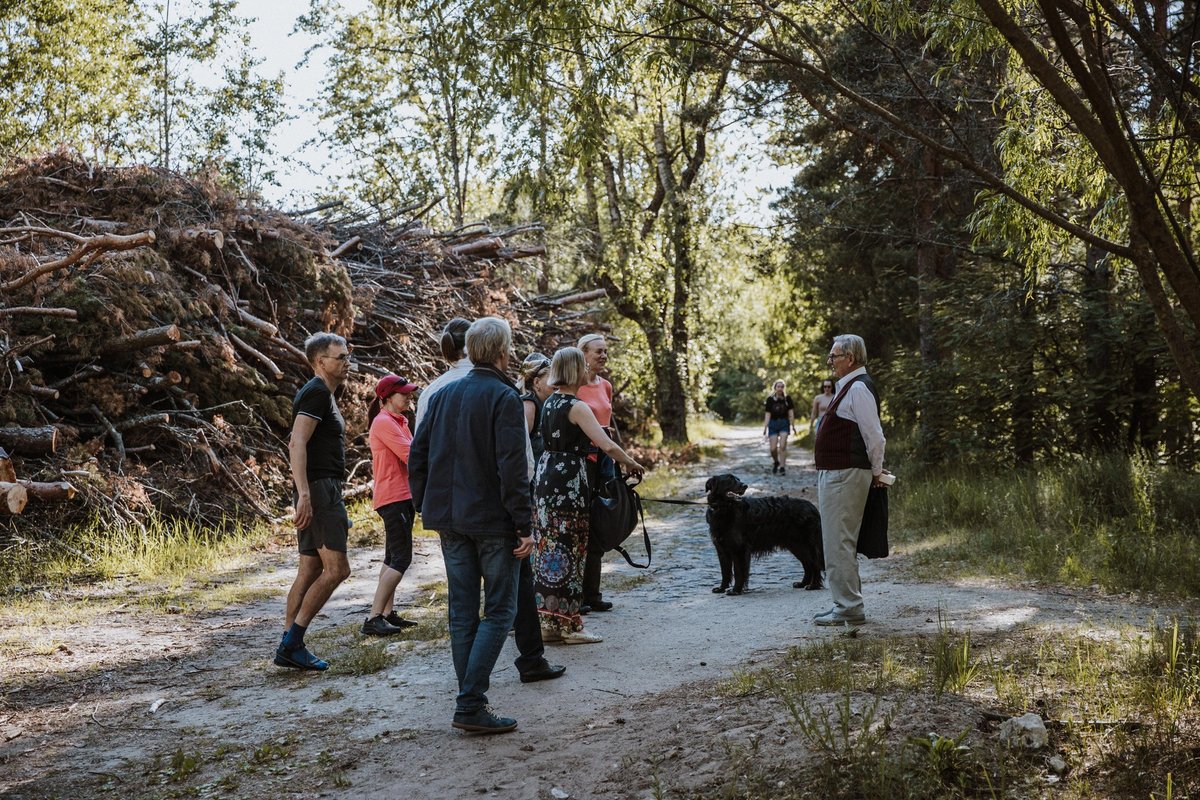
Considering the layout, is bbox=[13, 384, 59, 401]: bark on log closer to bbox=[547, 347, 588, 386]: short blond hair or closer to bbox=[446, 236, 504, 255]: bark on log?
bbox=[547, 347, 588, 386]: short blond hair

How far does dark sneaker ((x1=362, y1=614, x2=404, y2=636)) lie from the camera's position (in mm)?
7281

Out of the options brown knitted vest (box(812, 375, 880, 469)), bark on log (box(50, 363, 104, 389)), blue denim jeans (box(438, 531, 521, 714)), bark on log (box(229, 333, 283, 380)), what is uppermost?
bark on log (box(229, 333, 283, 380))

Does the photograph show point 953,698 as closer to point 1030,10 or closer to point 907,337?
point 1030,10

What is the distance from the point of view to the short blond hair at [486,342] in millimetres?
5055

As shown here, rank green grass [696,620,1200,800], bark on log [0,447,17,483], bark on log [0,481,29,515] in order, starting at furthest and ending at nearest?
bark on log [0,447,17,483]
bark on log [0,481,29,515]
green grass [696,620,1200,800]

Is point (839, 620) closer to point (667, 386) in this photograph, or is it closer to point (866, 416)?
point (866, 416)

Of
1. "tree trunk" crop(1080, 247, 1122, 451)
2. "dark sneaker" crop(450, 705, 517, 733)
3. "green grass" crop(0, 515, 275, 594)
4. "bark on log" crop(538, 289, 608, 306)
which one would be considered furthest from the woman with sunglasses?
"dark sneaker" crop(450, 705, 517, 733)

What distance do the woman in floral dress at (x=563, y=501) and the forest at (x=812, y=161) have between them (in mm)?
1484

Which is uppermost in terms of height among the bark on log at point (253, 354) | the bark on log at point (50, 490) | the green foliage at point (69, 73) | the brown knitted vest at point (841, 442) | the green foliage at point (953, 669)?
the green foliage at point (69, 73)

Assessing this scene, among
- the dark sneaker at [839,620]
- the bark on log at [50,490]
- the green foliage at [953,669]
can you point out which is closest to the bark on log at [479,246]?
the bark on log at [50,490]

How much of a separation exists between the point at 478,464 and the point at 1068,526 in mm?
7826

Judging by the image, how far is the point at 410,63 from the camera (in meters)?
30.5

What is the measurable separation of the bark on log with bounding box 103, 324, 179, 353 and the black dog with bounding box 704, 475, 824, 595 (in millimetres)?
6474

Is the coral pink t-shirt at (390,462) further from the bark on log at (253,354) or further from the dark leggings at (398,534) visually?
the bark on log at (253,354)
